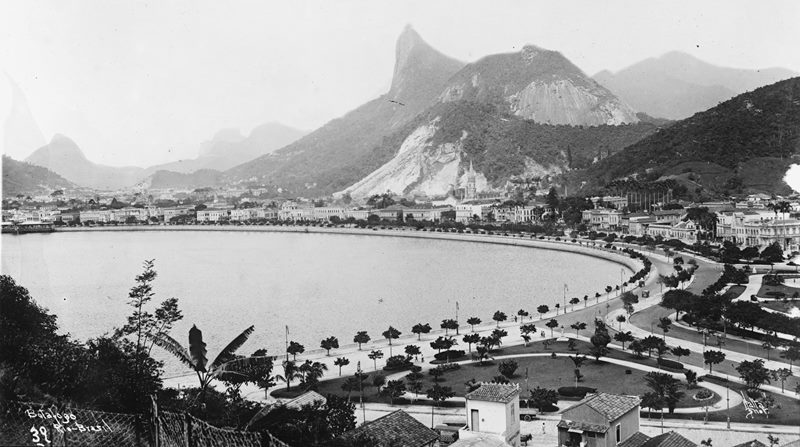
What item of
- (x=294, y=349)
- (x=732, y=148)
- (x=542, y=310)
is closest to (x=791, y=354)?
(x=542, y=310)

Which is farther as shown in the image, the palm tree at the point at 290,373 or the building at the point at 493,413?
the palm tree at the point at 290,373

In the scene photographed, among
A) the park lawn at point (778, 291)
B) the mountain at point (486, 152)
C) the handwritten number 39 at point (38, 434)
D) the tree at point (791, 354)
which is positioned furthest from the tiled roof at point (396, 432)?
the mountain at point (486, 152)

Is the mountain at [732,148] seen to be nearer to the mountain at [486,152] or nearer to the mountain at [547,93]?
the mountain at [486,152]

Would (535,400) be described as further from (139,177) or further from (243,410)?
(139,177)

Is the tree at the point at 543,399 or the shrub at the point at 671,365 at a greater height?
the tree at the point at 543,399

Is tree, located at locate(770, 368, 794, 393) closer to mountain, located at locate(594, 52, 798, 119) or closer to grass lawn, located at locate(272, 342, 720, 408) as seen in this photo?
grass lawn, located at locate(272, 342, 720, 408)

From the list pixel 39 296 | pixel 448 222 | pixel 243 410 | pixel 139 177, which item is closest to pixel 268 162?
pixel 139 177

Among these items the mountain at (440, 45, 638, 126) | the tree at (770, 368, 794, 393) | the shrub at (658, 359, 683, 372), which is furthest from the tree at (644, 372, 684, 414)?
the mountain at (440, 45, 638, 126)
